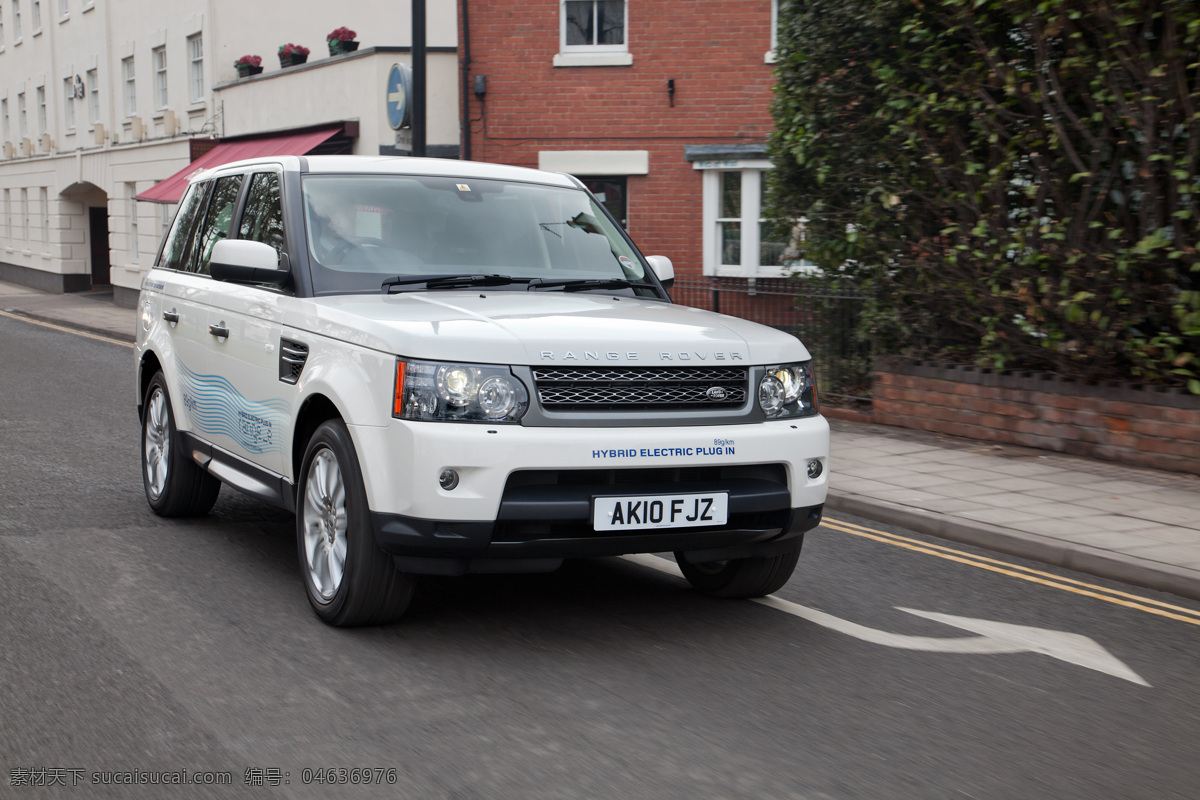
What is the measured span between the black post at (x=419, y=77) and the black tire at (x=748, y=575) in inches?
343

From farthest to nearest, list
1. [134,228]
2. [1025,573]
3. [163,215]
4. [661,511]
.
A: [134,228] < [163,215] < [1025,573] < [661,511]

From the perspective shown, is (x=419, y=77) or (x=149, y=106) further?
(x=149, y=106)

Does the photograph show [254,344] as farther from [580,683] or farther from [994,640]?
[994,640]

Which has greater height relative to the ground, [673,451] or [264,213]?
[264,213]

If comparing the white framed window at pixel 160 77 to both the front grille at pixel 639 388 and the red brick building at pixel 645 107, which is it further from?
the front grille at pixel 639 388

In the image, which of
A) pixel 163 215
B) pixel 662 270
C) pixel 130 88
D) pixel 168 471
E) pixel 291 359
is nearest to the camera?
pixel 291 359

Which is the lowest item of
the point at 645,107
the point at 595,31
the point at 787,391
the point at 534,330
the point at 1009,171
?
the point at 787,391

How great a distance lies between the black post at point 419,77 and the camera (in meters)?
13.4

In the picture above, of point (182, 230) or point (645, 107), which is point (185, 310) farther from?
point (645, 107)

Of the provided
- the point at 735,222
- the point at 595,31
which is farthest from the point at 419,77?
the point at 735,222

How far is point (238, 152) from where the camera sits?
26.7 metres

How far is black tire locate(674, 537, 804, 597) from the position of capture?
5484mm

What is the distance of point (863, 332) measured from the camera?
11.7 meters

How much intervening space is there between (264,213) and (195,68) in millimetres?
25477
